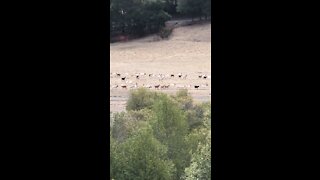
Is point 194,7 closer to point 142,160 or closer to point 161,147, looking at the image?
point 161,147

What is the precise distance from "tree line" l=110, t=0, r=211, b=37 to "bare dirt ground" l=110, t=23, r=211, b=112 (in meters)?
0.35

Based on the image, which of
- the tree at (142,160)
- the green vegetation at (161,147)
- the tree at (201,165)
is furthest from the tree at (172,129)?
the tree at (201,165)

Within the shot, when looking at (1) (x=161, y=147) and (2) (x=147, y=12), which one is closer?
(1) (x=161, y=147)

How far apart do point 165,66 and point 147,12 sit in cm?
120

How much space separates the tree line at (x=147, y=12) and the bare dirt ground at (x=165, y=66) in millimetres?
349

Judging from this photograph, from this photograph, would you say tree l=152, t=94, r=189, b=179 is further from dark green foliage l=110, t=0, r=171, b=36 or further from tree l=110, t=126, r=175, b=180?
dark green foliage l=110, t=0, r=171, b=36

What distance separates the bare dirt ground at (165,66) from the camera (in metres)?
5.75

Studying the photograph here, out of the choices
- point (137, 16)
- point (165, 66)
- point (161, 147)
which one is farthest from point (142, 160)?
point (165, 66)

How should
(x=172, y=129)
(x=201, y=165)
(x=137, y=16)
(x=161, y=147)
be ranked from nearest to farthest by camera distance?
(x=201, y=165) → (x=161, y=147) → (x=172, y=129) → (x=137, y=16)

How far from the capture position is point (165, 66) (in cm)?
619

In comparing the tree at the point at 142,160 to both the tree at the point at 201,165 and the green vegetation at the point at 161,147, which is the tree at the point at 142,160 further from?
the tree at the point at 201,165
